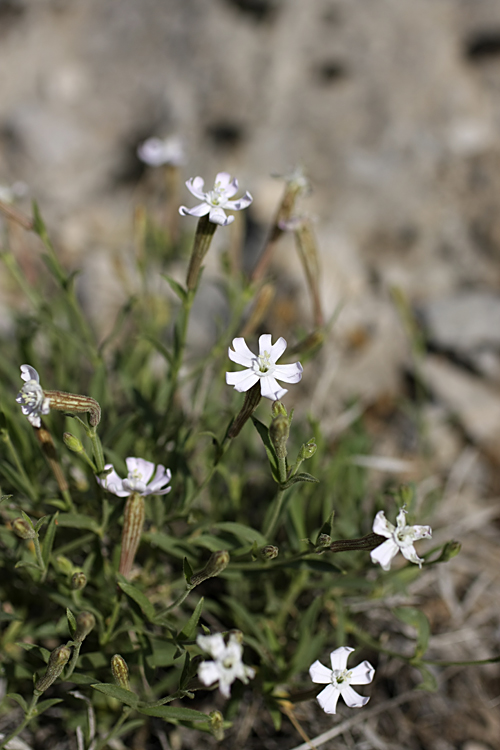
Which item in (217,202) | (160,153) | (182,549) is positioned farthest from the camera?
(160,153)

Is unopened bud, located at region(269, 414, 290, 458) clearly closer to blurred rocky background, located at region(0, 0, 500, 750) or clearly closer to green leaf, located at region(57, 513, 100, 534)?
green leaf, located at region(57, 513, 100, 534)

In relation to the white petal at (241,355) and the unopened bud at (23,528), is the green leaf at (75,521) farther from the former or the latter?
the white petal at (241,355)

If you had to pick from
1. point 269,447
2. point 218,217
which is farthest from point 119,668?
point 218,217

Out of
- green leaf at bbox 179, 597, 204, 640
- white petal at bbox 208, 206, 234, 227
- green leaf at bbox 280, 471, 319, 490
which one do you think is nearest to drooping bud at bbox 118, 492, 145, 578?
green leaf at bbox 179, 597, 204, 640

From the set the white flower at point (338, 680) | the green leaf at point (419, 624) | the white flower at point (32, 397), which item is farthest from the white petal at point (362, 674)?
the white flower at point (32, 397)

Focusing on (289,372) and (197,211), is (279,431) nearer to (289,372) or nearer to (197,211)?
(289,372)

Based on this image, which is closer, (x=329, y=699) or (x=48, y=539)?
(x=329, y=699)

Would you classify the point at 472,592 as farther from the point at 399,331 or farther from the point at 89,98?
the point at 89,98
